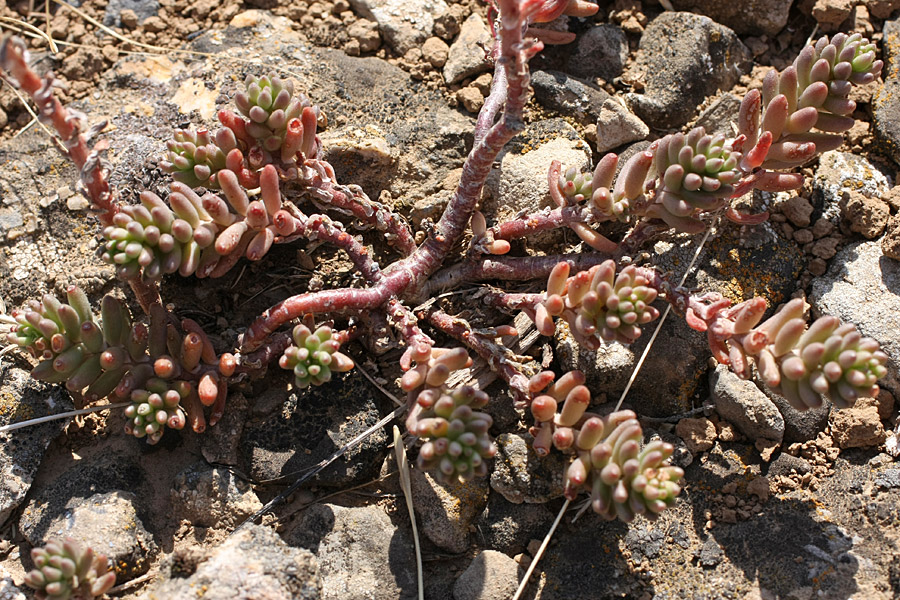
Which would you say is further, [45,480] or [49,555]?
[45,480]

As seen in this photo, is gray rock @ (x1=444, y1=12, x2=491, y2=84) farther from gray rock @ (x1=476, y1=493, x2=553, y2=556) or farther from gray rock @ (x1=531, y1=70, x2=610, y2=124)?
gray rock @ (x1=476, y1=493, x2=553, y2=556)

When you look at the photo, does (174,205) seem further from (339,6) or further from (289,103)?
(339,6)

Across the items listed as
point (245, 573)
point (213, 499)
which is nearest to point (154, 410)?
point (213, 499)

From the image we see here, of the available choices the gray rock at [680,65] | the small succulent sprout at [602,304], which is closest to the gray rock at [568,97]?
the gray rock at [680,65]

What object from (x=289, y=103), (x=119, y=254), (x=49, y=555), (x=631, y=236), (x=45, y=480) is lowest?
(x=45, y=480)

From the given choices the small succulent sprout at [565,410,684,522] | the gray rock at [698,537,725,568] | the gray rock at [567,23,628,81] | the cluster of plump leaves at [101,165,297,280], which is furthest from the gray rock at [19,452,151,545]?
the gray rock at [567,23,628,81]

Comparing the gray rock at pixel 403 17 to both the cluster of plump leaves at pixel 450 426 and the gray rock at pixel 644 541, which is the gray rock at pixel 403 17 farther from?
the gray rock at pixel 644 541

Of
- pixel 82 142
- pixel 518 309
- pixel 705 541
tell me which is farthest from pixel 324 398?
pixel 705 541
